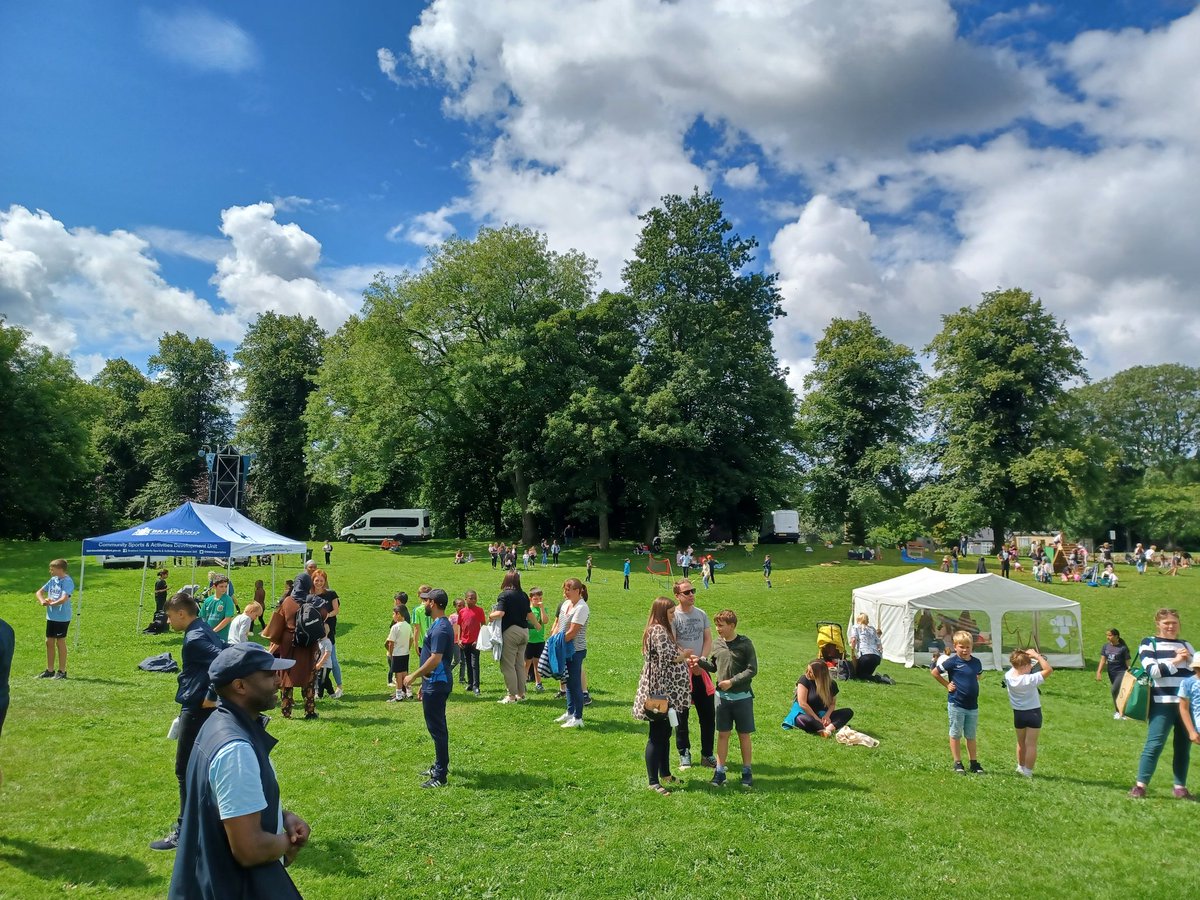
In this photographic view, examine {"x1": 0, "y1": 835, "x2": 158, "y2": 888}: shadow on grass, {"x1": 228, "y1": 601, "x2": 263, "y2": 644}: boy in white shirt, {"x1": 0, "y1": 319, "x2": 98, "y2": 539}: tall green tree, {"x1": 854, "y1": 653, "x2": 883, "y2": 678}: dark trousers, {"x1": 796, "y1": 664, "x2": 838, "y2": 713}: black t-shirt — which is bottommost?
{"x1": 854, "y1": 653, "x2": 883, "y2": 678}: dark trousers

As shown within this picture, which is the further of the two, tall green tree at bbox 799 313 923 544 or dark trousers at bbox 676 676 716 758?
tall green tree at bbox 799 313 923 544

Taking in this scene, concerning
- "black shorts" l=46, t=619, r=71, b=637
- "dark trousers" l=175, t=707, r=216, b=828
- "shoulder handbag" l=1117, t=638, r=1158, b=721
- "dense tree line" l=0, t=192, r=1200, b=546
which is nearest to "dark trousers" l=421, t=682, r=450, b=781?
"dark trousers" l=175, t=707, r=216, b=828

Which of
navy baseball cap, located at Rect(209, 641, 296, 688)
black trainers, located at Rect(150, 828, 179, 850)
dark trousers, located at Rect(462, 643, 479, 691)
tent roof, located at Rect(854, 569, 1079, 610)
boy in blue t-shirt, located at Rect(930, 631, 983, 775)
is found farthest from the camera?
tent roof, located at Rect(854, 569, 1079, 610)

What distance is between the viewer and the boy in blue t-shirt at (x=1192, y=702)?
6895 millimetres

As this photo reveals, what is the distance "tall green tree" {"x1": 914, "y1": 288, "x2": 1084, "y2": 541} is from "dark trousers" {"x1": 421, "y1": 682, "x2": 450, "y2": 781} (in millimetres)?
39934

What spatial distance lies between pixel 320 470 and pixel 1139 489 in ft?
204

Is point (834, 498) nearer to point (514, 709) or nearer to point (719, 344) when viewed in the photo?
point (719, 344)

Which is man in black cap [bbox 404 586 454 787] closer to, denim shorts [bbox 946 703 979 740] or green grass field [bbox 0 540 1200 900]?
green grass field [bbox 0 540 1200 900]

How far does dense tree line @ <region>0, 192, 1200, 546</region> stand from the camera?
4103 cm

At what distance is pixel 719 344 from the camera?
42844 mm

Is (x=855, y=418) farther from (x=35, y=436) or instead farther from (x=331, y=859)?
(x=35, y=436)

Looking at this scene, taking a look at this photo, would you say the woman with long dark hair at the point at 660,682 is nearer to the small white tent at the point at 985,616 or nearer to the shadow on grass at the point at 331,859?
the shadow on grass at the point at 331,859

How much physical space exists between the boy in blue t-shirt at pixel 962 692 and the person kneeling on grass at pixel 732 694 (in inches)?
101

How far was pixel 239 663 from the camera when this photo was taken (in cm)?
273
